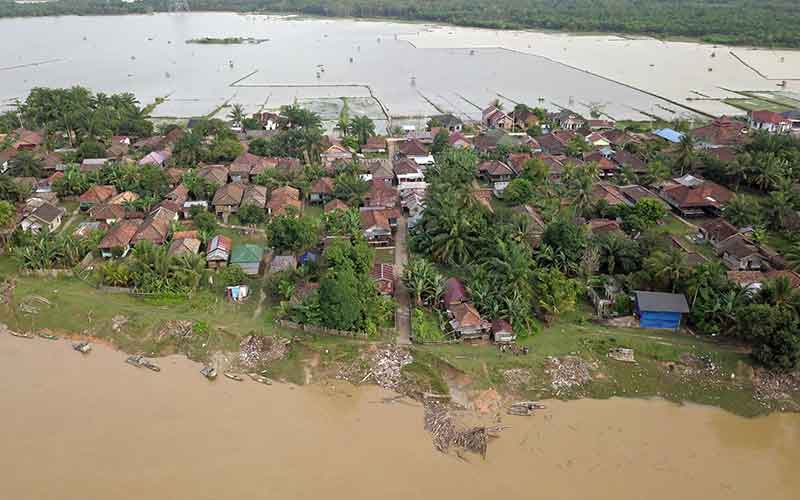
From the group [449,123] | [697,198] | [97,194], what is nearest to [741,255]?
[697,198]

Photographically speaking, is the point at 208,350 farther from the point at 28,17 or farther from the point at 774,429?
the point at 28,17

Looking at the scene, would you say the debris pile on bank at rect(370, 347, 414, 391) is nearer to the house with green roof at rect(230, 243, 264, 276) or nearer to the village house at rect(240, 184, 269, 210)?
the house with green roof at rect(230, 243, 264, 276)

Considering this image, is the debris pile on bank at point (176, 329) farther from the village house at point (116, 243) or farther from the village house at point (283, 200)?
the village house at point (283, 200)

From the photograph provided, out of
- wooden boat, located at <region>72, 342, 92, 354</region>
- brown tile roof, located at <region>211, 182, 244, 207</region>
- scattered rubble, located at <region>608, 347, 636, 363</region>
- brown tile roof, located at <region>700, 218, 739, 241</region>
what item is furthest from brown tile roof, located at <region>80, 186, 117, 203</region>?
brown tile roof, located at <region>700, 218, 739, 241</region>

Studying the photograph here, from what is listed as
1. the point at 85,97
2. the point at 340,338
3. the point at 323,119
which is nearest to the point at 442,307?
the point at 340,338

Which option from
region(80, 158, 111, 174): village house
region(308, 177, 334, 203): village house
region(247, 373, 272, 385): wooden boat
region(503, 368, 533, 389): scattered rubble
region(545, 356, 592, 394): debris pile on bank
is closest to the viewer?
region(503, 368, 533, 389): scattered rubble

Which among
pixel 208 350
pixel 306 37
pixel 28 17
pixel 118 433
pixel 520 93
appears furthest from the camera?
pixel 28 17

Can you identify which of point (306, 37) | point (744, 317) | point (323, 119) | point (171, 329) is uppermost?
point (306, 37)
